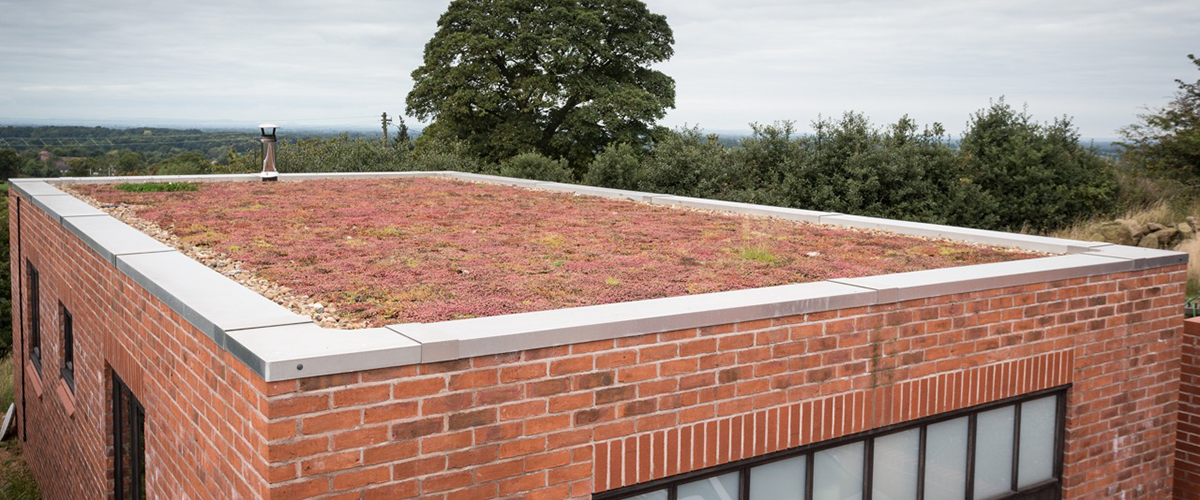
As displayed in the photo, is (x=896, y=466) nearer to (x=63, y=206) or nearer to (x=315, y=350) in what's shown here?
(x=315, y=350)

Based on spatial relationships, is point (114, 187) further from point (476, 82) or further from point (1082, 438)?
point (476, 82)

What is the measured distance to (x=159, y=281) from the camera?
5160 millimetres

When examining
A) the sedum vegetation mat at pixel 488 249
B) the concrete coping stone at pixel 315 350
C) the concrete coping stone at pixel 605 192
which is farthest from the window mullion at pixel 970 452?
the concrete coping stone at pixel 605 192

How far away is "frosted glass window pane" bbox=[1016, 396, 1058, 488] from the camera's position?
6.76 meters

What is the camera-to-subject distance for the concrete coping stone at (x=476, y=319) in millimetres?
3789

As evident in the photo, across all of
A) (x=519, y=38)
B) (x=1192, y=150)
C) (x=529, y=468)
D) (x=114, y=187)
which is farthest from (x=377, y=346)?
(x=519, y=38)

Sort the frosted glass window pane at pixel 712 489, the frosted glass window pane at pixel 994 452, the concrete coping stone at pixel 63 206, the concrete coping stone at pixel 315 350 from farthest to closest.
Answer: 1. the concrete coping stone at pixel 63 206
2. the frosted glass window pane at pixel 994 452
3. the frosted glass window pane at pixel 712 489
4. the concrete coping stone at pixel 315 350

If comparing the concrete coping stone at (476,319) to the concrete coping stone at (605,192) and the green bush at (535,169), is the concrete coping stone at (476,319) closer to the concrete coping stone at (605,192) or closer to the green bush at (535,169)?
the concrete coping stone at (605,192)

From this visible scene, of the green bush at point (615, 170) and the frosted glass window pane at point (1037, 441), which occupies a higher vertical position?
the green bush at point (615, 170)

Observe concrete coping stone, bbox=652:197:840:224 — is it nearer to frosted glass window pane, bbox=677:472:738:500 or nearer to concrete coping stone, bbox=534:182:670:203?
concrete coping stone, bbox=534:182:670:203

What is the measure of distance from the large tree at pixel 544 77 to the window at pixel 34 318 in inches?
852

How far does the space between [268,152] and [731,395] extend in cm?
1158

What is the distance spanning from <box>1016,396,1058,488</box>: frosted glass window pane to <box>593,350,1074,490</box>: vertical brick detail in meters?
A: 0.29

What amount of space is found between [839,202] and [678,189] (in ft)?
11.9
